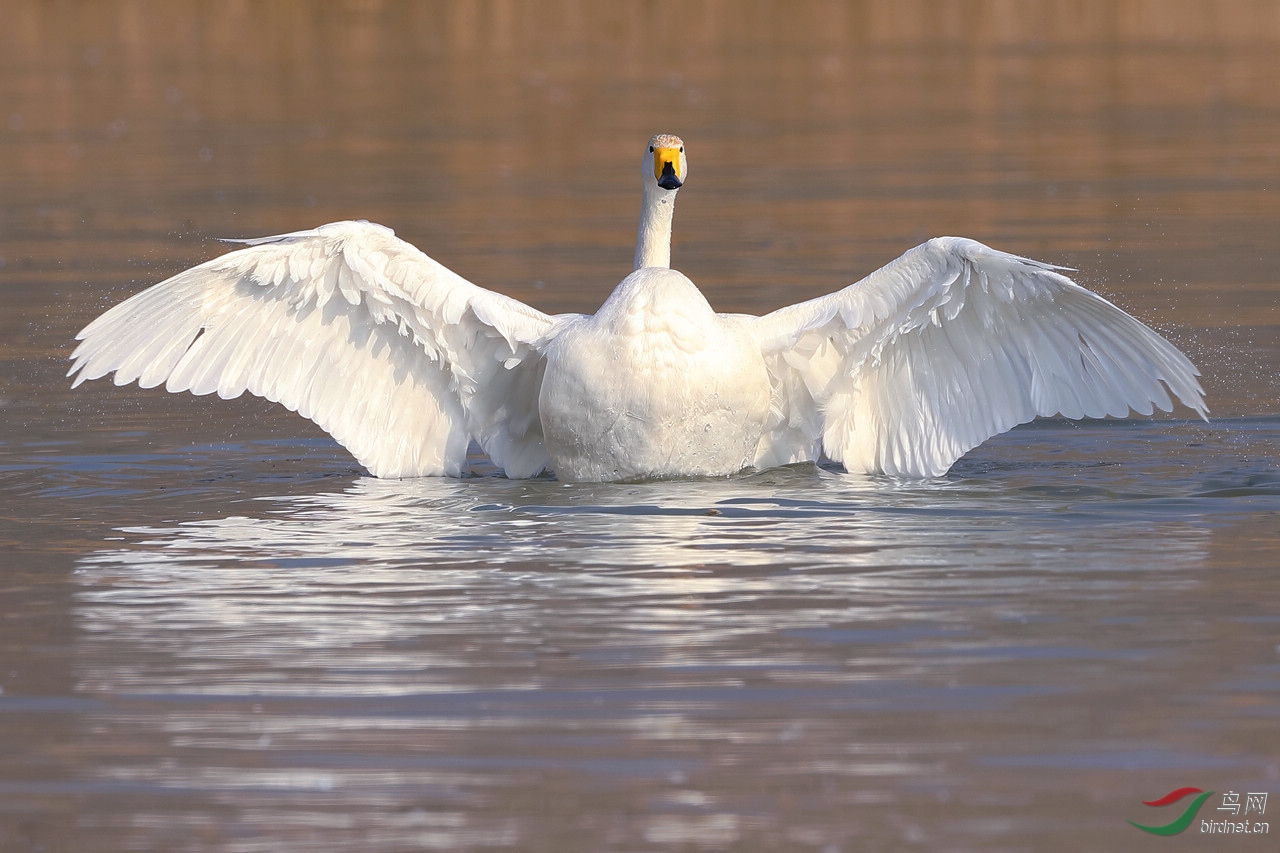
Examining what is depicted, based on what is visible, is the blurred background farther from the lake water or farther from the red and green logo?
the red and green logo

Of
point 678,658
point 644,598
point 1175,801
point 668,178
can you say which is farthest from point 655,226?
point 1175,801

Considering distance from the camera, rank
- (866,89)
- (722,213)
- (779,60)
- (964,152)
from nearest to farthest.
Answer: (722,213), (964,152), (866,89), (779,60)

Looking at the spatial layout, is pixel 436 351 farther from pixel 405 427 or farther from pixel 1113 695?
pixel 1113 695

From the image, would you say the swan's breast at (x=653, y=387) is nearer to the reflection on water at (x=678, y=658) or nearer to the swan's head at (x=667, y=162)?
the reflection on water at (x=678, y=658)

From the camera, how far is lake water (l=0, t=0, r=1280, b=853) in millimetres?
6406

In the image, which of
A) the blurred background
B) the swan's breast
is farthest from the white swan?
the blurred background

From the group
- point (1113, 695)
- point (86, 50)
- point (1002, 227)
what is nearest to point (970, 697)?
point (1113, 695)

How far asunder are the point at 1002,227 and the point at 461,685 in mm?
13089

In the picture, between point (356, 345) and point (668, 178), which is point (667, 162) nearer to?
point (668, 178)

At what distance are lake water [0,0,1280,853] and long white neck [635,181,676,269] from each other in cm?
151

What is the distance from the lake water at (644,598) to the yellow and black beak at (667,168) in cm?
176

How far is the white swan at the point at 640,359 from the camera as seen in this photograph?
10.7 metres

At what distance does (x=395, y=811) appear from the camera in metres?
6.32

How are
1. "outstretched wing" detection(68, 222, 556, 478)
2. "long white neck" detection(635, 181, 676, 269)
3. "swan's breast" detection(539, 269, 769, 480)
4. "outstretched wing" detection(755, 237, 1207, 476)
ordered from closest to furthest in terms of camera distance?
"swan's breast" detection(539, 269, 769, 480), "outstretched wing" detection(755, 237, 1207, 476), "outstretched wing" detection(68, 222, 556, 478), "long white neck" detection(635, 181, 676, 269)
